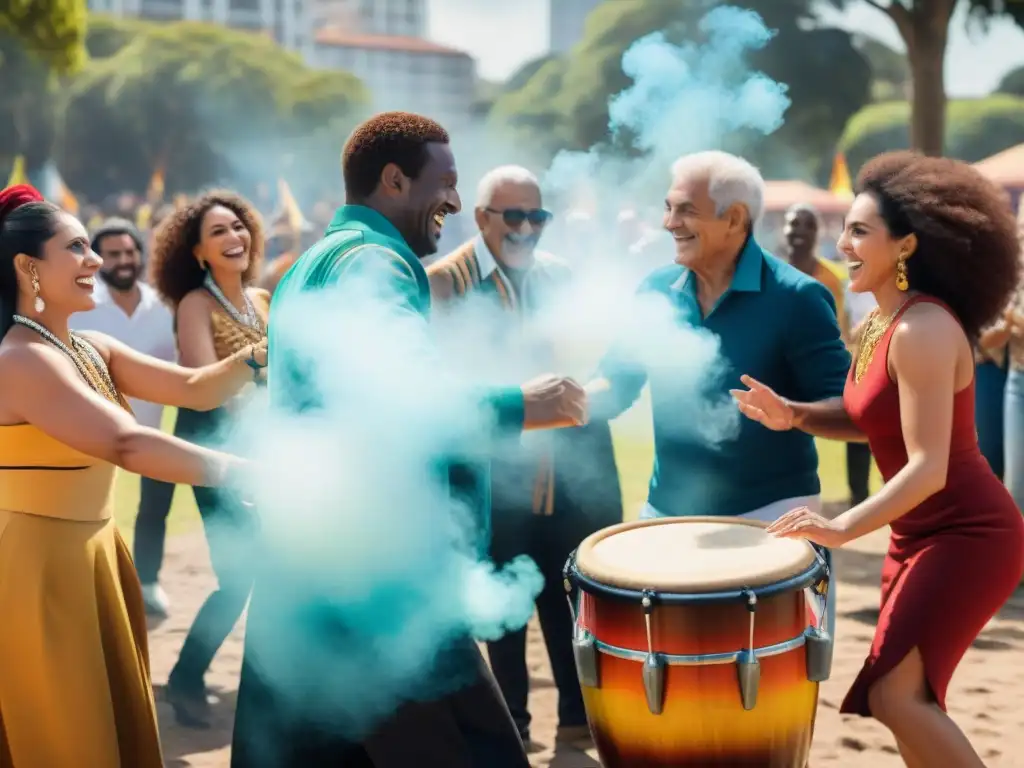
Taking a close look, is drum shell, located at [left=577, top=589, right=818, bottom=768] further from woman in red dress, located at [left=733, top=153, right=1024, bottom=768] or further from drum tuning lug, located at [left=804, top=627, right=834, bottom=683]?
woman in red dress, located at [left=733, top=153, right=1024, bottom=768]

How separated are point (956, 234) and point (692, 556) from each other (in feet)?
3.65

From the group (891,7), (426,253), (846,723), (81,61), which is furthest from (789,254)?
(81,61)

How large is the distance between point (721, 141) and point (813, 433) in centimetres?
158

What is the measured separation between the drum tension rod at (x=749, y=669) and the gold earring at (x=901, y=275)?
3.25 feet

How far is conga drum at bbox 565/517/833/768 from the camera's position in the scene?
300 centimetres

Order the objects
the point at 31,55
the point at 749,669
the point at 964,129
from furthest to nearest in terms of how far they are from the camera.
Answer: the point at 964,129, the point at 31,55, the point at 749,669

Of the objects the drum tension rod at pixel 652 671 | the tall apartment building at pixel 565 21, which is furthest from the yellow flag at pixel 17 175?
the tall apartment building at pixel 565 21

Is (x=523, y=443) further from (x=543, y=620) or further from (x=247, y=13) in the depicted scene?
(x=247, y=13)

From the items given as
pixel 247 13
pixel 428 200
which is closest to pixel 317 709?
pixel 428 200

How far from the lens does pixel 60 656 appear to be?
3.30m

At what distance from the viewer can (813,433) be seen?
385 cm

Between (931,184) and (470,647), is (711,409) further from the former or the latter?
(470,647)

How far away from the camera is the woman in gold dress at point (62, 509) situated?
3.19 meters

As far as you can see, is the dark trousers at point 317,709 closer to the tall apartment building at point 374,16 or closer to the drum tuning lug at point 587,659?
the drum tuning lug at point 587,659
